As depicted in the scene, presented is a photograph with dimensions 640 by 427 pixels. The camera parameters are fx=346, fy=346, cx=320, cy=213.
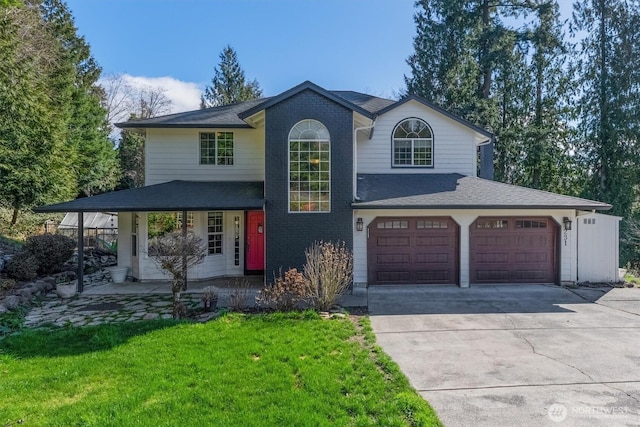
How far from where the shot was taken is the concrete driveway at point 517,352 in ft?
13.3

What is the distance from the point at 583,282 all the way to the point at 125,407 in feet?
41.1

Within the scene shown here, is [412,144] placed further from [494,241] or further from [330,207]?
[330,207]

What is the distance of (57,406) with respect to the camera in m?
4.01

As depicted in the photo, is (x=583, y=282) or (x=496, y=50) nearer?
(x=583, y=282)

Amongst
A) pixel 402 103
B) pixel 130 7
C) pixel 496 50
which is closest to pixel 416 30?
pixel 496 50

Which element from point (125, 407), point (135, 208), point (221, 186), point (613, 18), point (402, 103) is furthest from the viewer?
point (613, 18)

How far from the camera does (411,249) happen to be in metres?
10.6

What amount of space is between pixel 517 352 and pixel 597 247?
762cm

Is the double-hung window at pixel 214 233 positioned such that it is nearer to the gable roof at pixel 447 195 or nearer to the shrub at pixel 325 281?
the shrub at pixel 325 281

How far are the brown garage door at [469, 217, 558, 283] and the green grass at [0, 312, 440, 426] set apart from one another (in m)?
5.82

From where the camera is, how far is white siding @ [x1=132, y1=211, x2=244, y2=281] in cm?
1132

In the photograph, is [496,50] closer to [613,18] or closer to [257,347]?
[613,18]

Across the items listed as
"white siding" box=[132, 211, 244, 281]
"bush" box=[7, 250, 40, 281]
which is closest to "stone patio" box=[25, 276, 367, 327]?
"white siding" box=[132, 211, 244, 281]

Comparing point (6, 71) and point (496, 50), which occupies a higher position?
point (496, 50)
